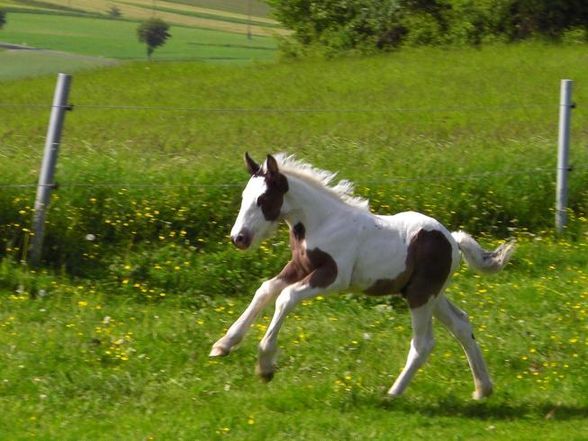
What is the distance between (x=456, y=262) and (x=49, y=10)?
28403 millimetres

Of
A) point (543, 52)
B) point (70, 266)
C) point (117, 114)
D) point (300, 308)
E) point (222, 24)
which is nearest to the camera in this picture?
point (300, 308)

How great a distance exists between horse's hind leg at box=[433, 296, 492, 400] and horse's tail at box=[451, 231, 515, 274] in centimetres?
36

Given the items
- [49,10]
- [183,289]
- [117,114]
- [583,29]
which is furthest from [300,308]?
[49,10]

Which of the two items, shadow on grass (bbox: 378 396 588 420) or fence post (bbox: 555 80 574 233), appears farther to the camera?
fence post (bbox: 555 80 574 233)

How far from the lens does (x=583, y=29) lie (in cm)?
2739

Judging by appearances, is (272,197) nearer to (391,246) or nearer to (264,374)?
(391,246)

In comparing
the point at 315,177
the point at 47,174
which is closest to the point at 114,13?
the point at 47,174

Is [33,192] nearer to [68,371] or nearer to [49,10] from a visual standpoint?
[68,371]

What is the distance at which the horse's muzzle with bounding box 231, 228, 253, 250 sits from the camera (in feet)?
22.1

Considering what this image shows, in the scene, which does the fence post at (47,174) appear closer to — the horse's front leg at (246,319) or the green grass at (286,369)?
the green grass at (286,369)

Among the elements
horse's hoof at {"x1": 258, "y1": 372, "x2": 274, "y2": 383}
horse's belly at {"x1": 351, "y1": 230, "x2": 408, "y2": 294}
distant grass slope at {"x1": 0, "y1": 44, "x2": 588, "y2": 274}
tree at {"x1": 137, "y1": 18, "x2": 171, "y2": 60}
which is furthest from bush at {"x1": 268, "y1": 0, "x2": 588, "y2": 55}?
horse's hoof at {"x1": 258, "y1": 372, "x2": 274, "y2": 383}

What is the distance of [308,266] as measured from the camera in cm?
697

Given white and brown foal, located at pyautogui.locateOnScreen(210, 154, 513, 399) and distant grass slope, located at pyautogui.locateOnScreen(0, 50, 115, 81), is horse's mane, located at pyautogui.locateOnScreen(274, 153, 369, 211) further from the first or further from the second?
distant grass slope, located at pyautogui.locateOnScreen(0, 50, 115, 81)

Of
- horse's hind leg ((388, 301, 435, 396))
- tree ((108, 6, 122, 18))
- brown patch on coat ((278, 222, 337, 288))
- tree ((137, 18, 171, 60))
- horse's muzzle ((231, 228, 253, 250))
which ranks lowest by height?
horse's hind leg ((388, 301, 435, 396))
